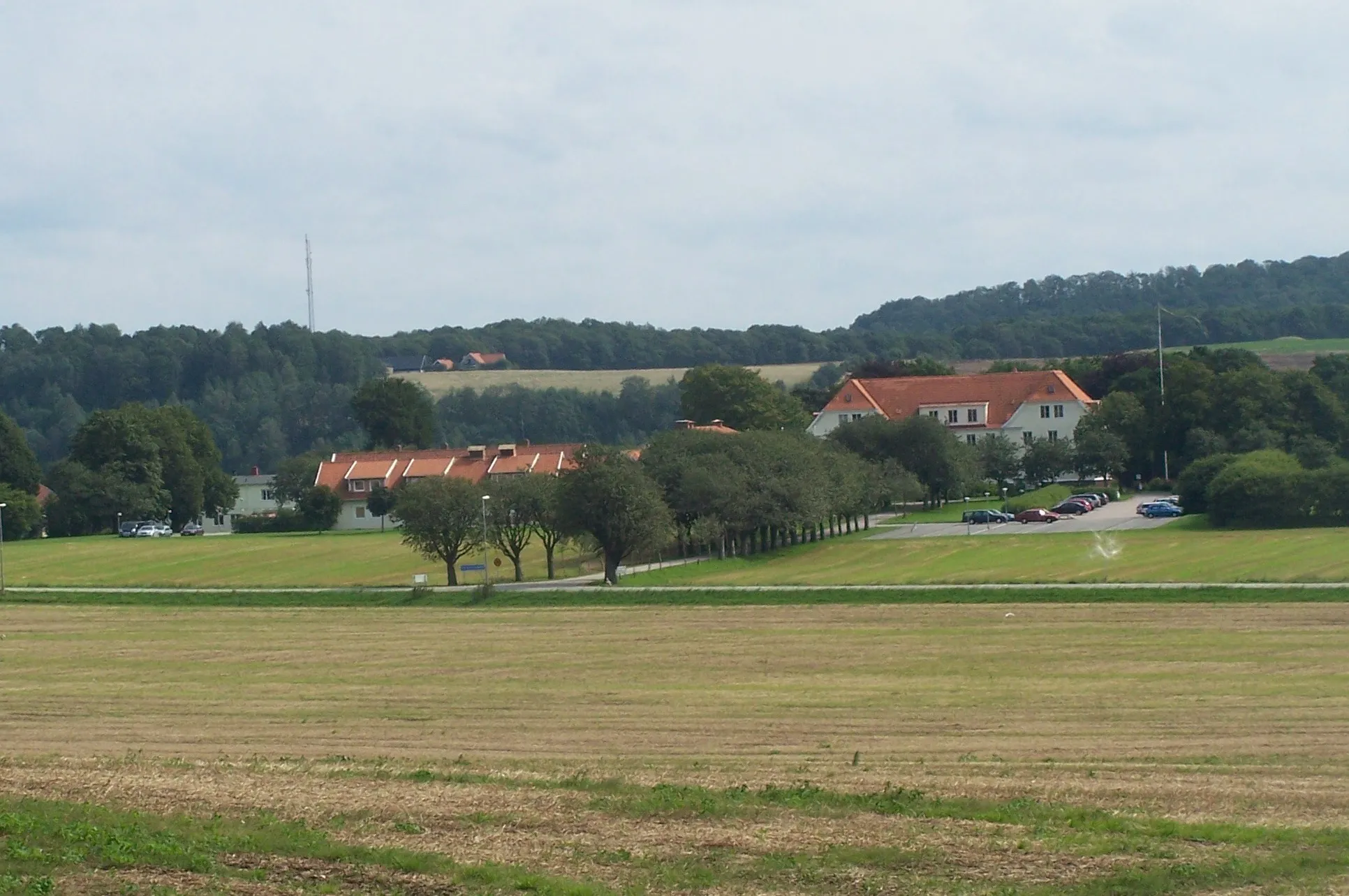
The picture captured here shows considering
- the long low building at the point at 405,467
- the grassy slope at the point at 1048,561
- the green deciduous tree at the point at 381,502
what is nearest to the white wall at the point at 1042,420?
the long low building at the point at 405,467

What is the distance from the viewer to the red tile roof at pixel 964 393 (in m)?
116

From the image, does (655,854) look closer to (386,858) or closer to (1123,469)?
(386,858)

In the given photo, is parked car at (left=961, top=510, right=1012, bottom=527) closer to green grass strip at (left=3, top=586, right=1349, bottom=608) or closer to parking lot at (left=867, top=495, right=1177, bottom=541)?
parking lot at (left=867, top=495, right=1177, bottom=541)

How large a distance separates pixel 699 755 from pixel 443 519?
38.7 m

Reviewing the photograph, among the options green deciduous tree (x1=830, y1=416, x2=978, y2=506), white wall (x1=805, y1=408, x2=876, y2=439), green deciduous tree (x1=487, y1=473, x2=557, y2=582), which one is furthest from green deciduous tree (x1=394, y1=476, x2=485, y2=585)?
white wall (x1=805, y1=408, x2=876, y2=439)

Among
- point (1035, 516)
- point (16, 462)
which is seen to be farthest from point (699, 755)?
point (16, 462)

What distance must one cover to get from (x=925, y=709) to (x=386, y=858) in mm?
14414

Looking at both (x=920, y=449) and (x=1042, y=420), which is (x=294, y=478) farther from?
(x=1042, y=420)

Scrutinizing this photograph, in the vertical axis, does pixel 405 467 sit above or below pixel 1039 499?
above

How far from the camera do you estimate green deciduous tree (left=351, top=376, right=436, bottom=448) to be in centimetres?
13038

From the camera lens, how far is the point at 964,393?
396 ft

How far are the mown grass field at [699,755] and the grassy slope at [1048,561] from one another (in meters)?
9.98

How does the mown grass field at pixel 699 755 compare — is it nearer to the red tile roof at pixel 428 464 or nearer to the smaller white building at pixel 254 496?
the red tile roof at pixel 428 464

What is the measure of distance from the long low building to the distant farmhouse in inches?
900
